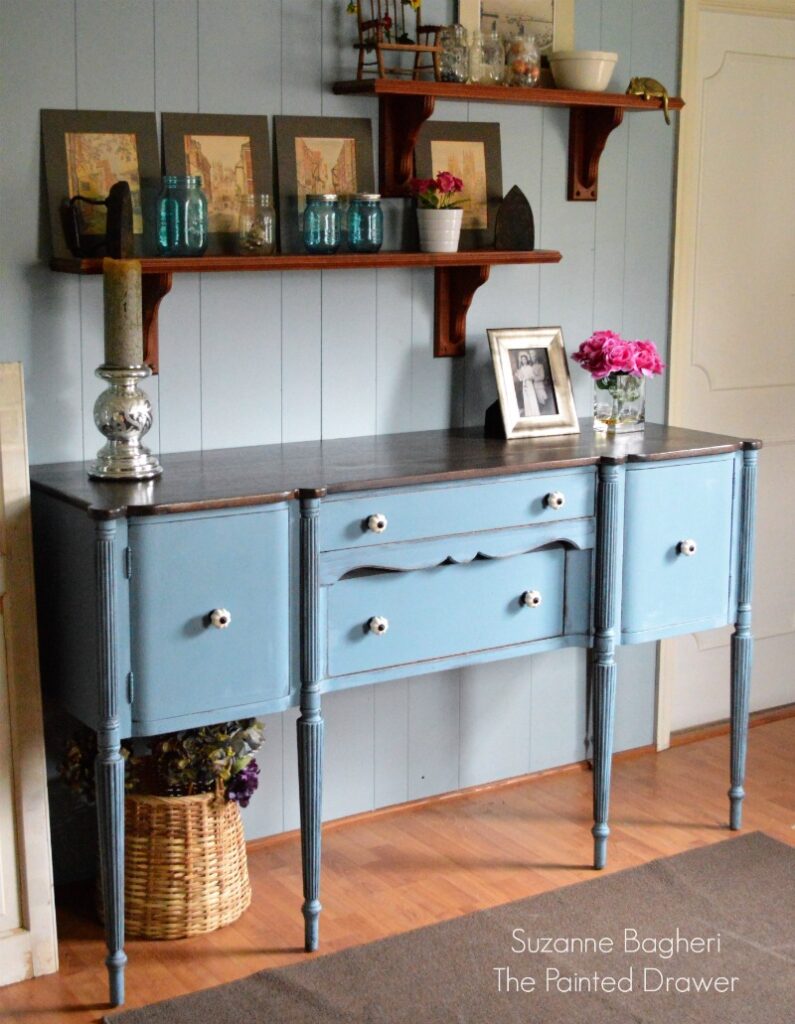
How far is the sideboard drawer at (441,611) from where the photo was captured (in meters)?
2.79

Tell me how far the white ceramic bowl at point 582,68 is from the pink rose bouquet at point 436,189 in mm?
400

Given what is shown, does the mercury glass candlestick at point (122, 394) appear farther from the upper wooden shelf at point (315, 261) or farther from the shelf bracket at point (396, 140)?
the shelf bracket at point (396, 140)

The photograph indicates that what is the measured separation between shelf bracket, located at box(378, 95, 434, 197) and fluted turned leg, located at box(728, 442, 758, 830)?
100 cm

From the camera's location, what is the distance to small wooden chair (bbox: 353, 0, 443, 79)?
3.03 metres

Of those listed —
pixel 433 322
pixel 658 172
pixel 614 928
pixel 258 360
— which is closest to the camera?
pixel 614 928

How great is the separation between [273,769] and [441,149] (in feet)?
4.87

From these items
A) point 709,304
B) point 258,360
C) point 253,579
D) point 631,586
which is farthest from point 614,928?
point 709,304

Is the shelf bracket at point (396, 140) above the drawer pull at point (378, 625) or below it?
above

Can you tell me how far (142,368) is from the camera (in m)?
2.73

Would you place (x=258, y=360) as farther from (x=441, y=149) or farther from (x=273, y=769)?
(x=273, y=769)

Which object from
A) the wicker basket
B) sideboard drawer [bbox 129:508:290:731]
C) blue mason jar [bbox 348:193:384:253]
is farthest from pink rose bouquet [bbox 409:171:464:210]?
the wicker basket

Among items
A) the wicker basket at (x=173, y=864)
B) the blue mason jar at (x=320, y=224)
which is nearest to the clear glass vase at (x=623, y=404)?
the blue mason jar at (x=320, y=224)

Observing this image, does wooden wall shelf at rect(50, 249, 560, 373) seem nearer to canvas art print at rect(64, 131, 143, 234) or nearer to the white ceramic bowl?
canvas art print at rect(64, 131, 143, 234)

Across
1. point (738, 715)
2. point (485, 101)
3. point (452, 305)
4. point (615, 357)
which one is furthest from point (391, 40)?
point (738, 715)
